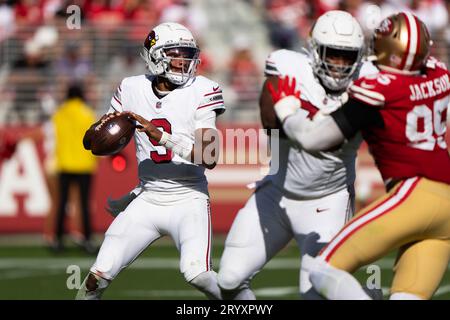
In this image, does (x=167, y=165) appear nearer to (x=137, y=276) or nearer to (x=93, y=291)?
(x=93, y=291)

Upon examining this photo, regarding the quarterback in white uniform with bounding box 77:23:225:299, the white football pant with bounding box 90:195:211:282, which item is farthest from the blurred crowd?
the white football pant with bounding box 90:195:211:282

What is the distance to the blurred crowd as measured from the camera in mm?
12688

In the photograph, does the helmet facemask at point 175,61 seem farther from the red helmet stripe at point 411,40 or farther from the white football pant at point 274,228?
the red helmet stripe at point 411,40

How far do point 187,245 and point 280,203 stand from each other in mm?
569

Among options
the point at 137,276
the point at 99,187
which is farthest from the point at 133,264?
the point at 99,187

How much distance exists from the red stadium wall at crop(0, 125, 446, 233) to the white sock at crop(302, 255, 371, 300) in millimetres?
6991

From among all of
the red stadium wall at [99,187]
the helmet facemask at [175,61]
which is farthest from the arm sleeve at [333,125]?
the red stadium wall at [99,187]

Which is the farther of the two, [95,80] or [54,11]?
[54,11]

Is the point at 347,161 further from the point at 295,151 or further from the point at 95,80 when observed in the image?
the point at 95,80

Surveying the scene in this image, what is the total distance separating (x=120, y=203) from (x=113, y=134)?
0.60 metres

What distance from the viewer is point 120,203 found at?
606 cm

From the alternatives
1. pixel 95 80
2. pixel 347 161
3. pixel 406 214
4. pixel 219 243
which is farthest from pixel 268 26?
pixel 406 214

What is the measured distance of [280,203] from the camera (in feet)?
18.7

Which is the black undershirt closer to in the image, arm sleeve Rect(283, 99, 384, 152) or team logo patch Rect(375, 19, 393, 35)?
arm sleeve Rect(283, 99, 384, 152)
